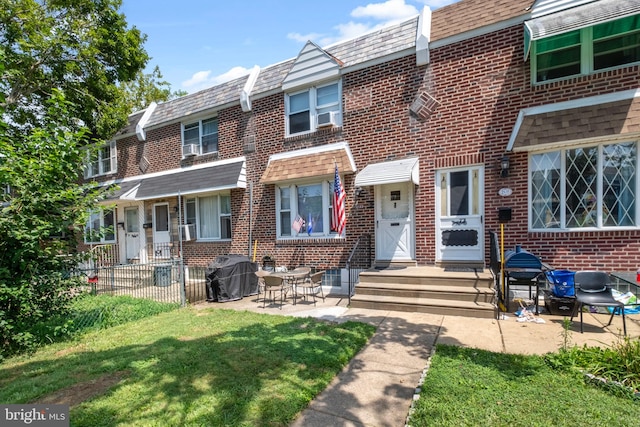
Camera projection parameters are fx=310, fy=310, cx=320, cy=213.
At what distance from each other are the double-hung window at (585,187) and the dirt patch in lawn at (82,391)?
8323 mm

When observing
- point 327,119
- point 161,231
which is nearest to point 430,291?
point 327,119

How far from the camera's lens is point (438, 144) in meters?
7.98

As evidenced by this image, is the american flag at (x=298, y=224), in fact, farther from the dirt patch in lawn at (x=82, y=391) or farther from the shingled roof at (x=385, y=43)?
the dirt patch in lawn at (x=82, y=391)

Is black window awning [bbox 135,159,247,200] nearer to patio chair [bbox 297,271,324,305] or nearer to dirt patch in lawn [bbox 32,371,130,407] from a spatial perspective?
patio chair [bbox 297,271,324,305]

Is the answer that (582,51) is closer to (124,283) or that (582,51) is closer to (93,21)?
(124,283)

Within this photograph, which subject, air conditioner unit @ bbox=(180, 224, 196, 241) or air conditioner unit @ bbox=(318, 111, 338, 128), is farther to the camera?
air conditioner unit @ bbox=(180, 224, 196, 241)

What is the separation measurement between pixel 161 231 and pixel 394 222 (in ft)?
31.9

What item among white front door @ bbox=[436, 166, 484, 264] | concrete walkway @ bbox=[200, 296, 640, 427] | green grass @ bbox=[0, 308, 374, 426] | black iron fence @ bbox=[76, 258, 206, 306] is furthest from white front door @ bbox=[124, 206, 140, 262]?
white front door @ bbox=[436, 166, 484, 264]

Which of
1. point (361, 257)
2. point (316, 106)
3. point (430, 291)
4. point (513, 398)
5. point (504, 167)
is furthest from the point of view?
point (316, 106)

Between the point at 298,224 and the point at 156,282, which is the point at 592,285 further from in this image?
the point at 156,282

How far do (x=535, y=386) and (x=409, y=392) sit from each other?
1400 millimetres

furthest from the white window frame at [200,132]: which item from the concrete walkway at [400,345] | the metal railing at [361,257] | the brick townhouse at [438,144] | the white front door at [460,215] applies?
the white front door at [460,215]

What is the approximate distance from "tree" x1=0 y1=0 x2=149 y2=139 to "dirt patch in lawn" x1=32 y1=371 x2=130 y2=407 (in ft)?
34.4

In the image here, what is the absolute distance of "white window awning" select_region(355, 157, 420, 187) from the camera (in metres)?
7.65
